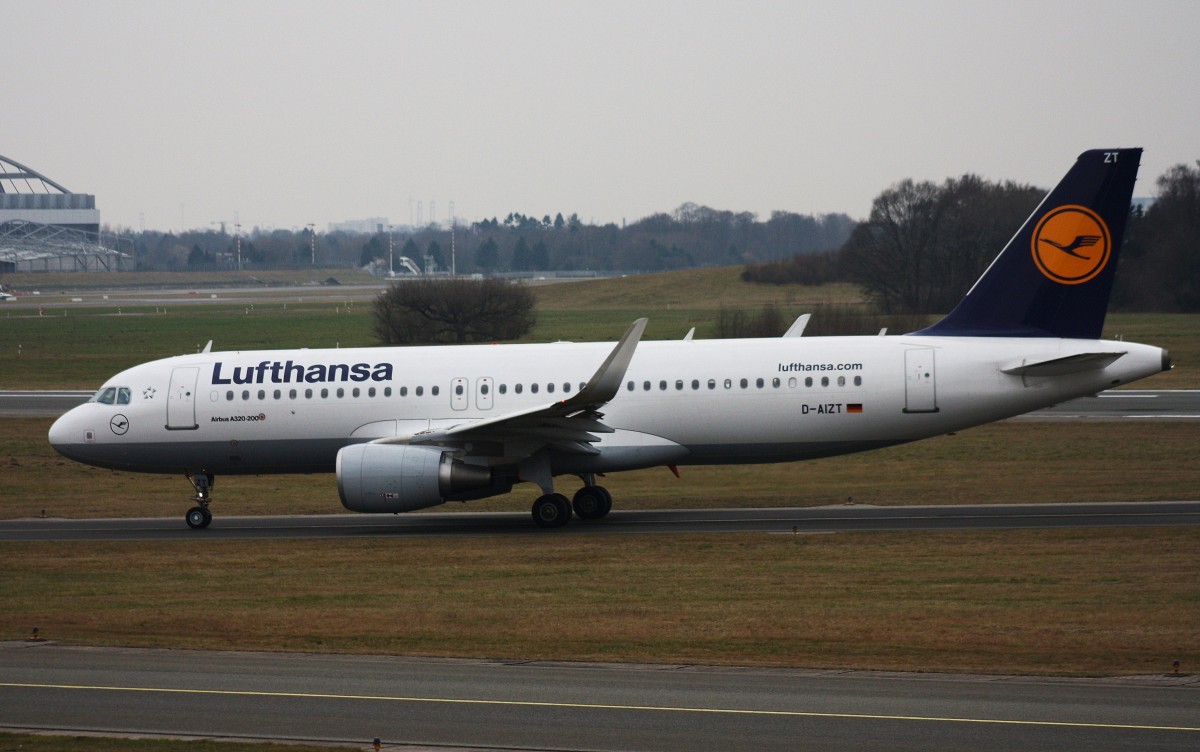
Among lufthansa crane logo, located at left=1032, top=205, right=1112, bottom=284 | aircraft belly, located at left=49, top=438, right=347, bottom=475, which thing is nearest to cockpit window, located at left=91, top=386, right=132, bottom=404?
aircraft belly, located at left=49, top=438, right=347, bottom=475

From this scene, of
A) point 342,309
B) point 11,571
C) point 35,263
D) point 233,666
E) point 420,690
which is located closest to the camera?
point 420,690

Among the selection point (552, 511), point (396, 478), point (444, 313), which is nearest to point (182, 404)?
point (396, 478)

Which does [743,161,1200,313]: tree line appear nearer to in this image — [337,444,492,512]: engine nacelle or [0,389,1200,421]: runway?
[0,389,1200,421]: runway

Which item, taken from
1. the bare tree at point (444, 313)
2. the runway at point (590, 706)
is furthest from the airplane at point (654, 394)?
the bare tree at point (444, 313)

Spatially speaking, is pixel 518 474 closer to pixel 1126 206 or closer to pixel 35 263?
pixel 1126 206

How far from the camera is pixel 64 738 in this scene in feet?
41.9

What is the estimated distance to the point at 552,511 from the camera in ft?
86.0

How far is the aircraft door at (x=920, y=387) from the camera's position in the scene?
26.2m

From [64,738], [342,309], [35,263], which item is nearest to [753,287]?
[342,309]

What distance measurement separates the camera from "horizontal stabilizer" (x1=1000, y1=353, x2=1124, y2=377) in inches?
989

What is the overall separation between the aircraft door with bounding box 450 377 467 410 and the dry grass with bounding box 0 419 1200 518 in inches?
137

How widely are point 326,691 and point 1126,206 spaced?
18481 millimetres

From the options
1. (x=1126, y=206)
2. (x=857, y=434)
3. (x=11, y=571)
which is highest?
(x=1126, y=206)

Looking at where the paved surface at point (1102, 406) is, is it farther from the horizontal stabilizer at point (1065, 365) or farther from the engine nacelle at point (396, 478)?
the engine nacelle at point (396, 478)
